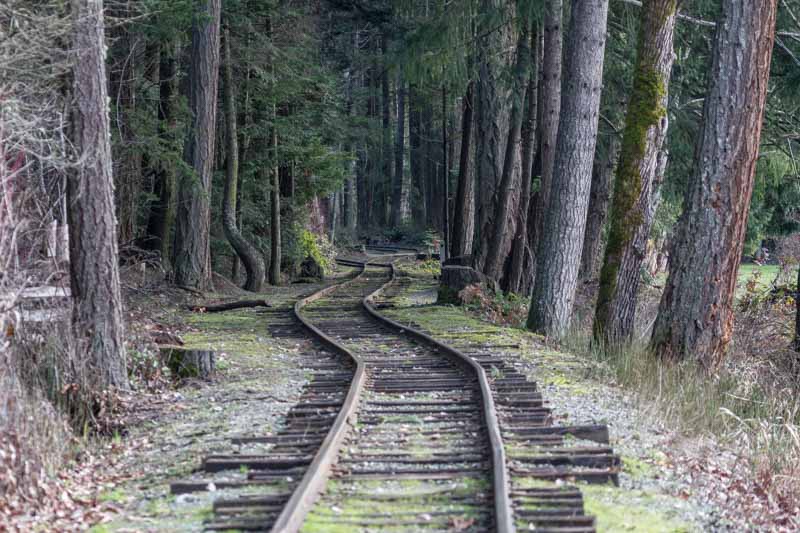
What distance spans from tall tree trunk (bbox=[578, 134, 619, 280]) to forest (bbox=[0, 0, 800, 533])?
7 cm

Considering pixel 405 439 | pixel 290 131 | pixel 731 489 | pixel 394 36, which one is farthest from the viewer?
pixel 394 36

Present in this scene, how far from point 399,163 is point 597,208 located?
37.8 m

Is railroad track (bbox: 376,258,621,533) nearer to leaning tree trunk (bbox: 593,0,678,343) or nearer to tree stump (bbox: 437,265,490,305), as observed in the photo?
leaning tree trunk (bbox: 593,0,678,343)

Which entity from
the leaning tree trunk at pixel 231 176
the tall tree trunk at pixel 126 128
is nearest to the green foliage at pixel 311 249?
the leaning tree trunk at pixel 231 176

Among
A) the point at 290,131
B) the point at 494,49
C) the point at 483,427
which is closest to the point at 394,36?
the point at 290,131

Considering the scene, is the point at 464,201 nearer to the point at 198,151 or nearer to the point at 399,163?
the point at 198,151

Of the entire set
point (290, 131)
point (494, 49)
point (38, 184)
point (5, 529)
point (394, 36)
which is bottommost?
point (5, 529)

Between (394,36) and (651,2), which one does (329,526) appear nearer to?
(651,2)

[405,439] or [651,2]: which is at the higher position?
[651,2]

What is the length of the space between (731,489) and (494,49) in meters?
18.0

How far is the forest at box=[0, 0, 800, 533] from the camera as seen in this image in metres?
6.39

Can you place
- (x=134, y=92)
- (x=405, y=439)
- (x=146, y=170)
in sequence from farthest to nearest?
(x=146, y=170)
(x=134, y=92)
(x=405, y=439)

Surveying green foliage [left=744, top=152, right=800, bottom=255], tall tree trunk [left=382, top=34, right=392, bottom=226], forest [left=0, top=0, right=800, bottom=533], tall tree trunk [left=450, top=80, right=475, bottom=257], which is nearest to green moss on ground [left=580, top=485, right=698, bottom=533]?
forest [left=0, top=0, right=800, bottom=533]

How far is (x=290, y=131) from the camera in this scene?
2902 centimetres
